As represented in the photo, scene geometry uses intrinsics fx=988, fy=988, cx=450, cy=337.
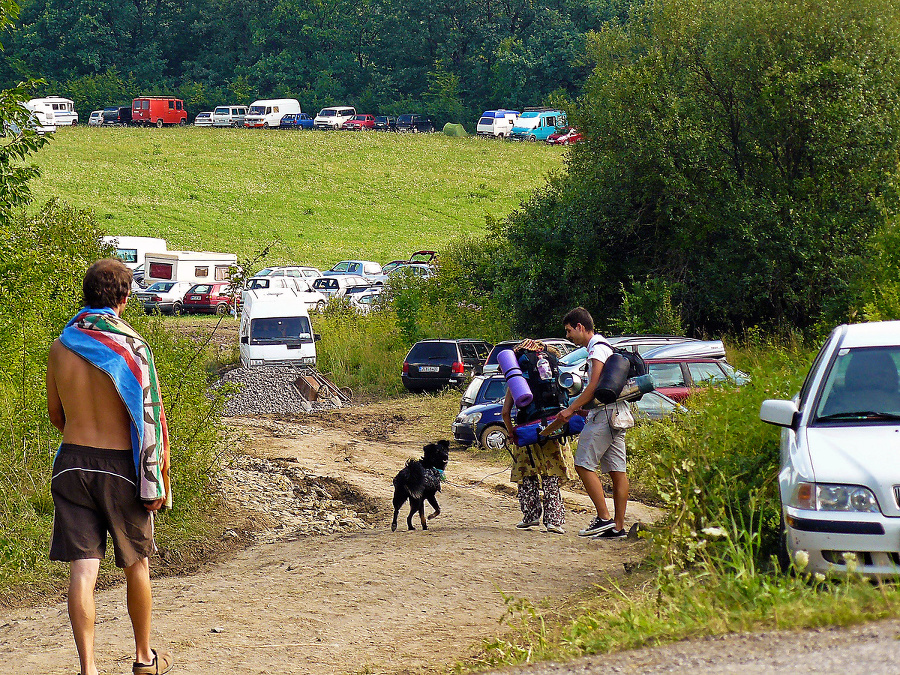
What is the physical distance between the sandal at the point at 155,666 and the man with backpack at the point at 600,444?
391 centimetres

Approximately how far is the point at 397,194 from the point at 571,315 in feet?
179

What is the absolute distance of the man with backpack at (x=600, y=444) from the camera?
7.98 meters

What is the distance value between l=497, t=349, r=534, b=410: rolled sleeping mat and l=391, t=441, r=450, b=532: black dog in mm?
1134

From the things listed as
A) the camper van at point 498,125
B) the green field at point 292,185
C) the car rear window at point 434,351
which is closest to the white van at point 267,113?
the green field at point 292,185

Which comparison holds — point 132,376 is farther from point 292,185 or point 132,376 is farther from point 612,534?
point 292,185

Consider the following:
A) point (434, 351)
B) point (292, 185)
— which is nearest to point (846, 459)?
point (434, 351)

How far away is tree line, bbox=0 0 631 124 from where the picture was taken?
89.3m

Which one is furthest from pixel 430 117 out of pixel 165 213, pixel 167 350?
pixel 167 350

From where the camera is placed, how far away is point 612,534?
26.2ft

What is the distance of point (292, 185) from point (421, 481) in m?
54.7

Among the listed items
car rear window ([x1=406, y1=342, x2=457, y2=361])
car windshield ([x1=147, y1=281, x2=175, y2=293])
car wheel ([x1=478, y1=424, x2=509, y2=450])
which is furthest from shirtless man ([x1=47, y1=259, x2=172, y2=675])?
car windshield ([x1=147, y1=281, x2=175, y2=293])

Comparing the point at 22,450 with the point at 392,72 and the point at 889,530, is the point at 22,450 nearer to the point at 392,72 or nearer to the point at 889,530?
the point at 889,530

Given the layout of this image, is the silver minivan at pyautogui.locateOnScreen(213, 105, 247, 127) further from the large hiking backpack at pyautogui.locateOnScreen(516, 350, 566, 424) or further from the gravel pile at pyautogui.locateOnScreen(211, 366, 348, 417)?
the large hiking backpack at pyautogui.locateOnScreen(516, 350, 566, 424)

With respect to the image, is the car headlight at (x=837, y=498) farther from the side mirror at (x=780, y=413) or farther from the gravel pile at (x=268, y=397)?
the gravel pile at (x=268, y=397)
